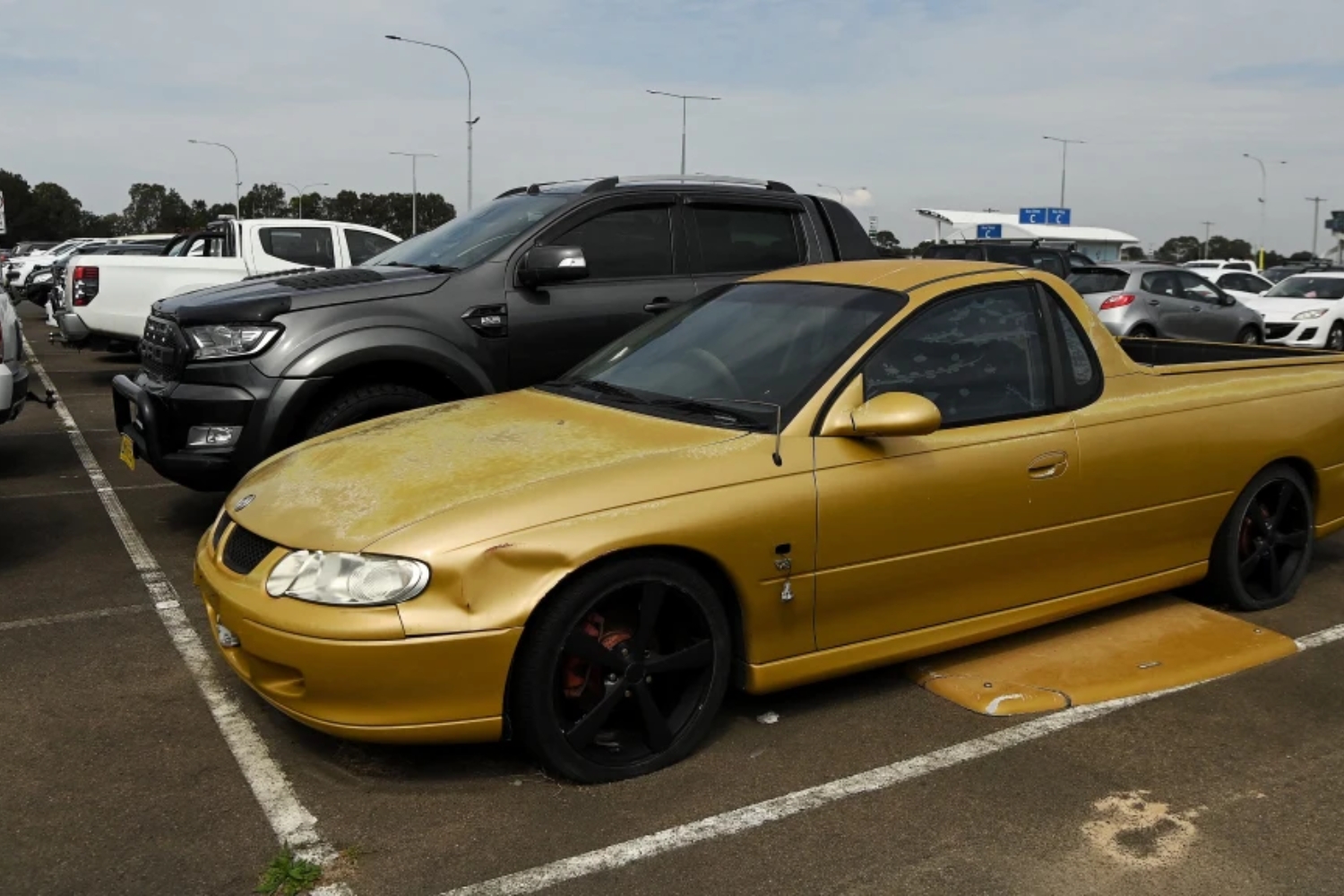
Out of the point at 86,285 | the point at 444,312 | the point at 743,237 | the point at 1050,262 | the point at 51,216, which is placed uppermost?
the point at 51,216

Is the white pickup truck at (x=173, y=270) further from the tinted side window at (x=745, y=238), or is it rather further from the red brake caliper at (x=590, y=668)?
the red brake caliper at (x=590, y=668)

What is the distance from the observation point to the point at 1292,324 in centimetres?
1906

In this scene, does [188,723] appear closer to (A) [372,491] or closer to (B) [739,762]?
(A) [372,491]

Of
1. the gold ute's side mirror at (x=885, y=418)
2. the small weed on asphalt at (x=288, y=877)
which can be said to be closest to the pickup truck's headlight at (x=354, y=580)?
the small weed on asphalt at (x=288, y=877)

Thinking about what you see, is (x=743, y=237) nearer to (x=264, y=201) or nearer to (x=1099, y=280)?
(x=1099, y=280)

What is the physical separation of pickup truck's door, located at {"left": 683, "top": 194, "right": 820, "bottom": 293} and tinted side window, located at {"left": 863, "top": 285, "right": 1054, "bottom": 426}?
7.47ft

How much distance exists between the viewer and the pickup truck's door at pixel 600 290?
5922 mm

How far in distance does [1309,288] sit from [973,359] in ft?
61.4

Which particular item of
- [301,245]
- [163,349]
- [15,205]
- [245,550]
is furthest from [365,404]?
[15,205]

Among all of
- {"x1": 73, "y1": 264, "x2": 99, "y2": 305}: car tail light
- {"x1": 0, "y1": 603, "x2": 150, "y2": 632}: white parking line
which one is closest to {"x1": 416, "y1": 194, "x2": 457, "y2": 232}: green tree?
{"x1": 73, "y1": 264, "x2": 99, "y2": 305}: car tail light

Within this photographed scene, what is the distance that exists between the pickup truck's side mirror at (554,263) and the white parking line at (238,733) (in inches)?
87.8

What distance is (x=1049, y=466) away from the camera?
4.08m

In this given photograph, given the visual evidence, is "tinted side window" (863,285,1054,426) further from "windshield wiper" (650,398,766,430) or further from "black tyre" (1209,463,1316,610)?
"black tyre" (1209,463,1316,610)

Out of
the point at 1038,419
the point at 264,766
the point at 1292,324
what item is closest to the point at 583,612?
the point at 264,766
